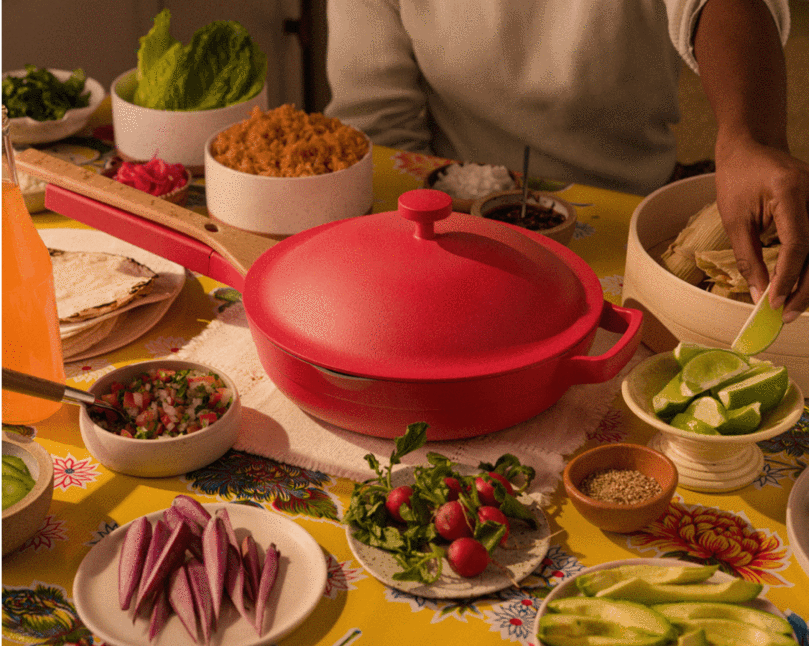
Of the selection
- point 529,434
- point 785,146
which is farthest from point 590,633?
point 785,146

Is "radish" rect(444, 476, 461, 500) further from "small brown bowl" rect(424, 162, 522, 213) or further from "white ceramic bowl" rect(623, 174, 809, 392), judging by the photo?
"small brown bowl" rect(424, 162, 522, 213)

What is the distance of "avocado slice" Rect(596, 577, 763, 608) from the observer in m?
0.77

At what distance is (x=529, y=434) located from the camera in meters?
1.09

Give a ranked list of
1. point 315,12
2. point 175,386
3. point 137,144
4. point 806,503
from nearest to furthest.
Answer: point 806,503 < point 175,386 < point 137,144 < point 315,12

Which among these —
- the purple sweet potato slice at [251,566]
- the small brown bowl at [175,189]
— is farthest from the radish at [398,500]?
the small brown bowl at [175,189]

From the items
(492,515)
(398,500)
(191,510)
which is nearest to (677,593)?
(492,515)

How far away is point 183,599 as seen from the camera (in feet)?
2.57

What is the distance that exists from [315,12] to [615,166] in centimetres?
286

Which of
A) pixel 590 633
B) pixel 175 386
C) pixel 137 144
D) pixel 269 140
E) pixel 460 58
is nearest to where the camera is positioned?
pixel 590 633

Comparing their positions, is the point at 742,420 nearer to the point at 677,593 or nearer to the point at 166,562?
the point at 677,593

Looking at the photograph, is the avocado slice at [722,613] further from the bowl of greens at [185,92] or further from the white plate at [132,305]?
the bowl of greens at [185,92]

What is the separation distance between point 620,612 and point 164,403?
600mm

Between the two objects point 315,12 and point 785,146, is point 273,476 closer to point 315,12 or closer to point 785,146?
point 785,146

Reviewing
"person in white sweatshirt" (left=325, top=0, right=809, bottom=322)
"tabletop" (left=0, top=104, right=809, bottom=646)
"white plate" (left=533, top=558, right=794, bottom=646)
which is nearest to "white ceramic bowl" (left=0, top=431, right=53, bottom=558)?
"tabletop" (left=0, top=104, right=809, bottom=646)
